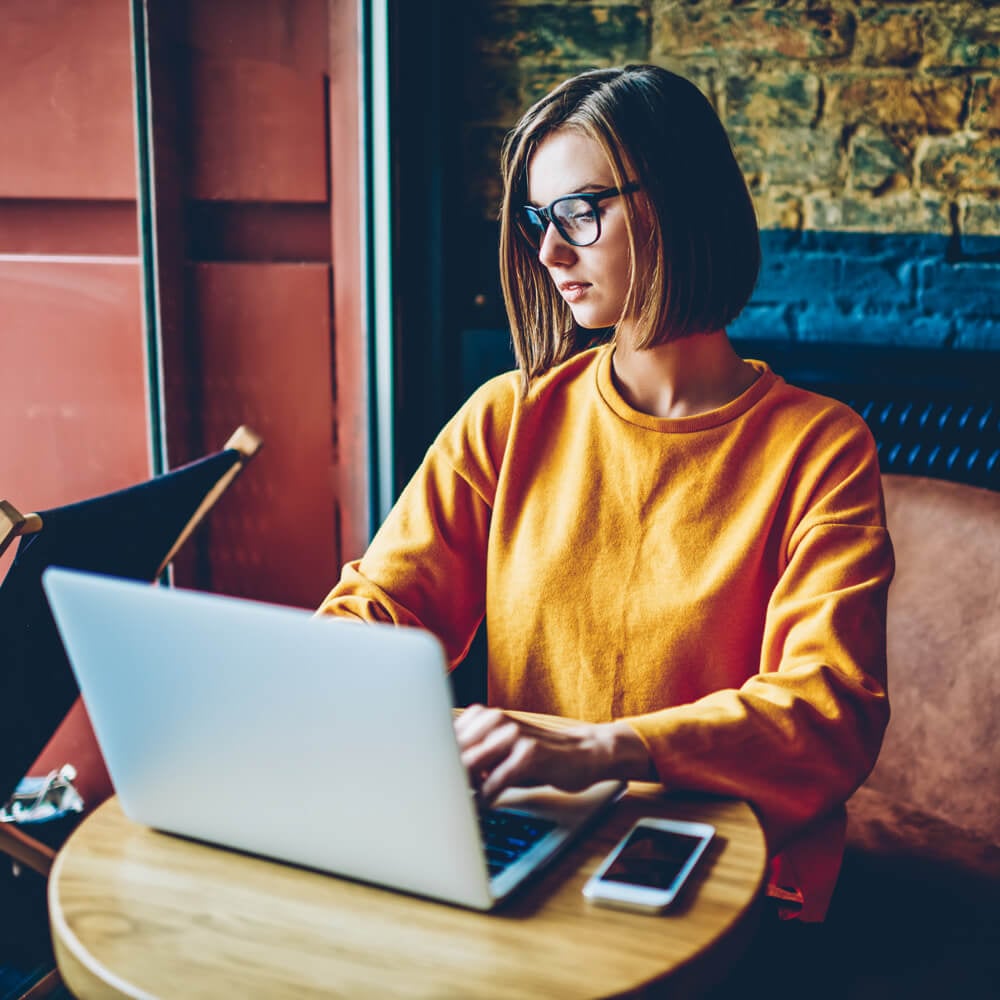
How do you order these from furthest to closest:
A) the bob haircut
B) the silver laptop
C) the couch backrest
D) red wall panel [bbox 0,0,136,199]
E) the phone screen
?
red wall panel [bbox 0,0,136,199]
the couch backrest
the bob haircut
the phone screen
the silver laptop

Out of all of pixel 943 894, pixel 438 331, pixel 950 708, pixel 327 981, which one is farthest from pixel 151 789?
pixel 438 331

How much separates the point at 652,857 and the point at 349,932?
263mm

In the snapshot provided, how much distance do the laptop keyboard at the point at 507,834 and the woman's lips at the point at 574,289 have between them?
0.60 metres

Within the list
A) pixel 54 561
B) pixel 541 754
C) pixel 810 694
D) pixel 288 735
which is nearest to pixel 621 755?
pixel 541 754

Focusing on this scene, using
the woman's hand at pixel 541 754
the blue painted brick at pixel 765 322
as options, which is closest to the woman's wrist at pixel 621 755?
the woman's hand at pixel 541 754

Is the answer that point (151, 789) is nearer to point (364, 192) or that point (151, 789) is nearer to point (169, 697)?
point (169, 697)

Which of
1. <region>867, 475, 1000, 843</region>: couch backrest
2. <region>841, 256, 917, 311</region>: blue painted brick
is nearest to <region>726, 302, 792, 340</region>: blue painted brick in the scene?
<region>841, 256, 917, 311</region>: blue painted brick

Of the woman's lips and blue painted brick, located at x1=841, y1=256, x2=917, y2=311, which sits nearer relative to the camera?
the woman's lips

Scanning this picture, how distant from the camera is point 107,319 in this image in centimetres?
223

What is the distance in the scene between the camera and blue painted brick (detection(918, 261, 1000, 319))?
2240 mm

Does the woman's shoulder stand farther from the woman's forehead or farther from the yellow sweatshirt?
the woman's forehead

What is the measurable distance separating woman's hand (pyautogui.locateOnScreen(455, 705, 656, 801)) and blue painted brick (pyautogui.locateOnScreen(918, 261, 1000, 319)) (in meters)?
1.64

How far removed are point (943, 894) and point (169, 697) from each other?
114 cm

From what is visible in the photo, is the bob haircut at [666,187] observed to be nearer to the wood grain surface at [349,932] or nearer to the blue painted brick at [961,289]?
the wood grain surface at [349,932]
